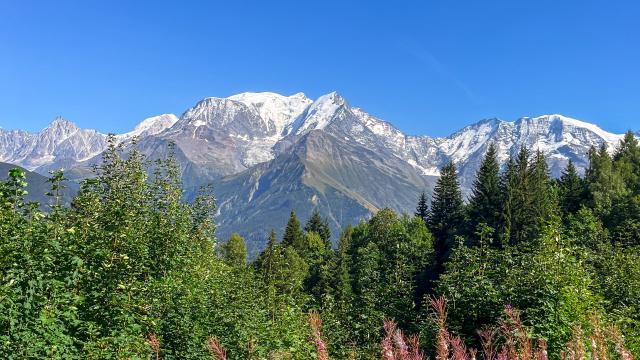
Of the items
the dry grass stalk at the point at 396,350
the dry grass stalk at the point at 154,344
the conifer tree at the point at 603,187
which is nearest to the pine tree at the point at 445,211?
the conifer tree at the point at 603,187

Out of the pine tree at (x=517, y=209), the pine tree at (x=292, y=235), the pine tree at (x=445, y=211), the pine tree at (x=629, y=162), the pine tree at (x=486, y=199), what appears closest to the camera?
the pine tree at (x=517, y=209)

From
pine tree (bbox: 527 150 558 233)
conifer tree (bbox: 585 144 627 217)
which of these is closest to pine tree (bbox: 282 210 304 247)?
pine tree (bbox: 527 150 558 233)

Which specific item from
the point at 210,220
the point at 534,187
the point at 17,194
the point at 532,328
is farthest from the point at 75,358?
the point at 534,187

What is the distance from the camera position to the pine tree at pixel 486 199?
211 ft

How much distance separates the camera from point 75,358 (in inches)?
398

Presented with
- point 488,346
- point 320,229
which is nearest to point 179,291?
point 488,346

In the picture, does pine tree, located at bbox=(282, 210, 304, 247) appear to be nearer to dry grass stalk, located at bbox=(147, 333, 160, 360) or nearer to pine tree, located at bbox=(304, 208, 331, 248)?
pine tree, located at bbox=(304, 208, 331, 248)

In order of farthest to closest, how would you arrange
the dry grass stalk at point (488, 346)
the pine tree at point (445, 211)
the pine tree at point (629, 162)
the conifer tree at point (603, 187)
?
the pine tree at point (629, 162) < the pine tree at point (445, 211) < the conifer tree at point (603, 187) < the dry grass stalk at point (488, 346)

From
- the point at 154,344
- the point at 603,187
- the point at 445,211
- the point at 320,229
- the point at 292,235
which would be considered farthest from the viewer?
the point at 320,229

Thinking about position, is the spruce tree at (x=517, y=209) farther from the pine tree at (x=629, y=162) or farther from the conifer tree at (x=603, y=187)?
the pine tree at (x=629, y=162)

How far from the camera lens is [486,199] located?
217 feet

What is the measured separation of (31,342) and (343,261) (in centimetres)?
7279

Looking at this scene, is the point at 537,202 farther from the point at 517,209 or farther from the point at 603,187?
the point at 603,187

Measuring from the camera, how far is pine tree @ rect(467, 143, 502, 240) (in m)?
64.3
